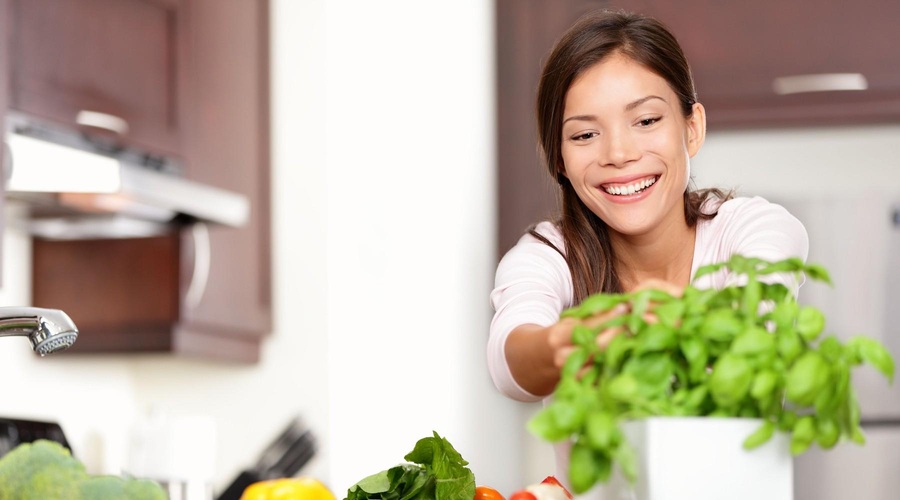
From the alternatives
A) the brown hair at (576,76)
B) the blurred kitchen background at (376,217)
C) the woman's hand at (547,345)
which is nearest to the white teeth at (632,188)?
the brown hair at (576,76)

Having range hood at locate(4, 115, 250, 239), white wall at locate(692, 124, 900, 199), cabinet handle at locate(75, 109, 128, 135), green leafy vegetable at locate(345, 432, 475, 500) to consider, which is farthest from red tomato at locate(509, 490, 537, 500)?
white wall at locate(692, 124, 900, 199)

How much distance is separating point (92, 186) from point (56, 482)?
5.04ft

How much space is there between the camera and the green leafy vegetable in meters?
1.04

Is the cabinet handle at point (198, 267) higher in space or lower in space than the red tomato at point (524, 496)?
higher

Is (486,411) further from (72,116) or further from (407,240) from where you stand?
(72,116)

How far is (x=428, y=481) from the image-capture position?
1052mm

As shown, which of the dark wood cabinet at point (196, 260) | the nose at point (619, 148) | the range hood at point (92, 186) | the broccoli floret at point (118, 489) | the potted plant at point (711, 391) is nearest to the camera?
the potted plant at point (711, 391)

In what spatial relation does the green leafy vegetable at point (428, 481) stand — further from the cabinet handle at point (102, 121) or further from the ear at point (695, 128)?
the cabinet handle at point (102, 121)

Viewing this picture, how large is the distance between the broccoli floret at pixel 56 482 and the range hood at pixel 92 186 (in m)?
1.34

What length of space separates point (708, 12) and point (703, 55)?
0.44 ft

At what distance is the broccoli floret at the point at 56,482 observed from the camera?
39.6 inches

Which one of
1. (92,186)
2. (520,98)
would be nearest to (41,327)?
(92,186)

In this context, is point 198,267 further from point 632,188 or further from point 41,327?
point 632,188

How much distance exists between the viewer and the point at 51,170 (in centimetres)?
243
